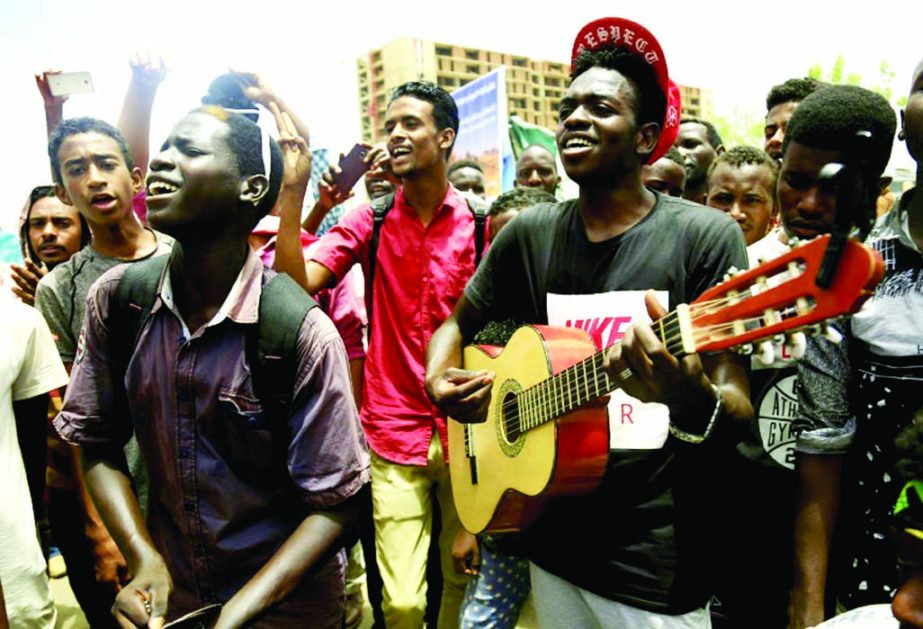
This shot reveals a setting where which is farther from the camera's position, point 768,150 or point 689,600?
point 768,150

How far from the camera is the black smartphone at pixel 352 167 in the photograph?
3809 mm

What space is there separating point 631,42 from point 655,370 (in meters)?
1.08

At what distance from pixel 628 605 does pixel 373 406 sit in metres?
1.76

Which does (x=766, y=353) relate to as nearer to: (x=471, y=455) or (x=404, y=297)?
(x=471, y=455)

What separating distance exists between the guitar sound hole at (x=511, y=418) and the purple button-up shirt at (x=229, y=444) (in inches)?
21.4

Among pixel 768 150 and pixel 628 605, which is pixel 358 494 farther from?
pixel 768 150

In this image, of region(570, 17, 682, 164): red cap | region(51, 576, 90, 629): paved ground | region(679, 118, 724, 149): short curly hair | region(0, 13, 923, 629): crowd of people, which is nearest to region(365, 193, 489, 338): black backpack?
region(0, 13, 923, 629): crowd of people

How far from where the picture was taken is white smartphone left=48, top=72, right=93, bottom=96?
170 inches

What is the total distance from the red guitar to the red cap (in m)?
0.78

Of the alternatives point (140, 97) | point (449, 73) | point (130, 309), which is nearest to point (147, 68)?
point (140, 97)

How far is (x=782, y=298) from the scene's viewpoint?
52.6 inches

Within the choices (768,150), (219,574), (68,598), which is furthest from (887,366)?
(68,598)

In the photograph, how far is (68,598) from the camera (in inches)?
189

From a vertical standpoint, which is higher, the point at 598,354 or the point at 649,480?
the point at 598,354
